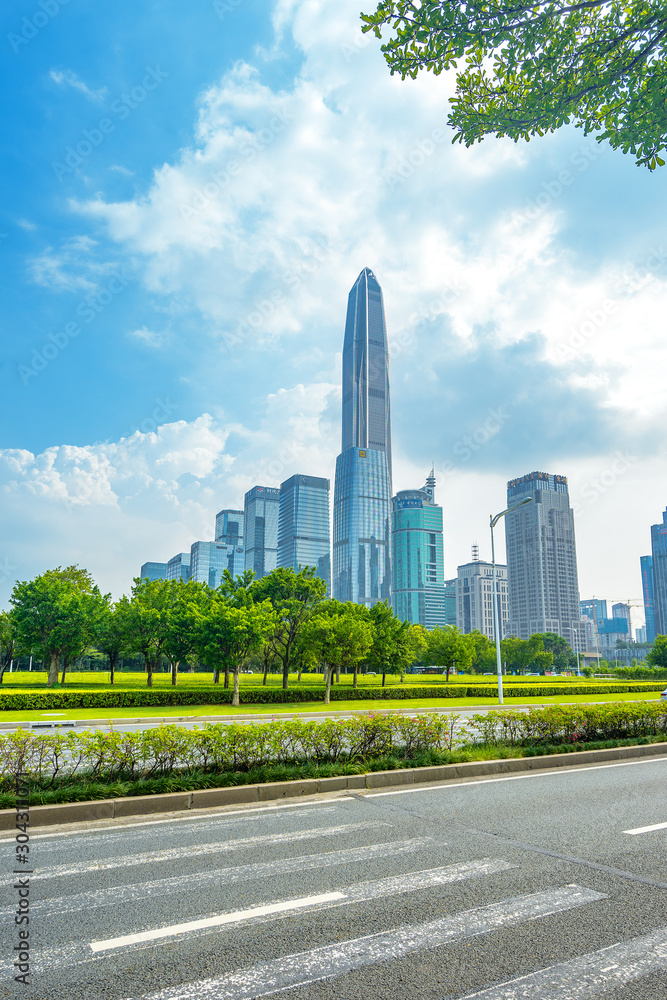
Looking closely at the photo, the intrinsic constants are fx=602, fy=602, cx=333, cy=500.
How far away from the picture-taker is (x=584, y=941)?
447cm

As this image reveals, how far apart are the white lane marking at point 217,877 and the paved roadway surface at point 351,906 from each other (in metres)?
0.02

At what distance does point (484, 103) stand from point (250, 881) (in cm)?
976

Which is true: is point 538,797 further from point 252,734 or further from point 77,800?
point 77,800

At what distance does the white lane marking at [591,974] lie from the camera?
12.5 ft

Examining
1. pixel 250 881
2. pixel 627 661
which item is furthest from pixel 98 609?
pixel 627 661

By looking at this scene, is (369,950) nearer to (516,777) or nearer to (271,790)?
(271,790)

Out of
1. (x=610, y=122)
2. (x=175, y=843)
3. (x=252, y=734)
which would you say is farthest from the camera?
(x=252, y=734)

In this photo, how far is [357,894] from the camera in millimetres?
5344

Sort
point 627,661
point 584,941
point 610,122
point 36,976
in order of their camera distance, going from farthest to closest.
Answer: point 627,661 → point 610,122 → point 584,941 → point 36,976

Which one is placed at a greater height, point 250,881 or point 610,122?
point 610,122

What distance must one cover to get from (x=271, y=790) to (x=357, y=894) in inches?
160

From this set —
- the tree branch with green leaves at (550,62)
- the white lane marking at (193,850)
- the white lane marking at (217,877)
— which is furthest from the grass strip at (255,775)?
the tree branch with green leaves at (550,62)

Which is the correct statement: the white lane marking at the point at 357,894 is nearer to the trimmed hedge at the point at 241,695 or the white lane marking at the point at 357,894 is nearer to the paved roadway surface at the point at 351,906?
the paved roadway surface at the point at 351,906

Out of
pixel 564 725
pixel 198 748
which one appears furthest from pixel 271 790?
pixel 564 725
